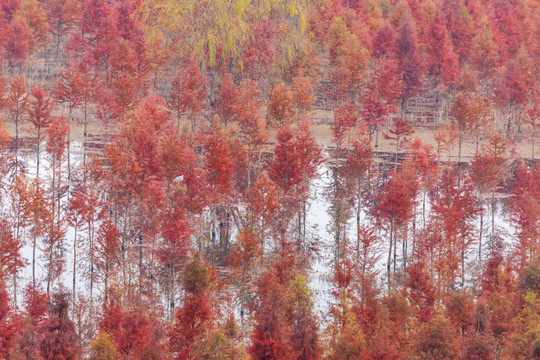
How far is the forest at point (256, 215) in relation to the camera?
3259 centimetres

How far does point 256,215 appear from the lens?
154 ft

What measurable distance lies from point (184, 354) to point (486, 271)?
66.6 feet

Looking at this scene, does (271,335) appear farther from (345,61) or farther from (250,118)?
(345,61)

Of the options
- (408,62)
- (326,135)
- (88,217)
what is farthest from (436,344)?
(408,62)

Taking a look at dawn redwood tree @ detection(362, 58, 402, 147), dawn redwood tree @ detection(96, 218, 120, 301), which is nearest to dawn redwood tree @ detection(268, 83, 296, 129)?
dawn redwood tree @ detection(362, 58, 402, 147)

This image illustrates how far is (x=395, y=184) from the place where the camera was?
47031 millimetres

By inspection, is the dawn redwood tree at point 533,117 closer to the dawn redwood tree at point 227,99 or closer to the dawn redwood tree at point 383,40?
the dawn redwood tree at point 383,40

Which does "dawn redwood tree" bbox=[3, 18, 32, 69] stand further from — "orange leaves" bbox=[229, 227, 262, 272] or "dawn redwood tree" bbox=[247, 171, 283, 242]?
"orange leaves" bbox=[229, 227, 262, 272]

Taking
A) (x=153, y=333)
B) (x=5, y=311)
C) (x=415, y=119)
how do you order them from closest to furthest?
(x=153, y=333), (x=5, y=311), (x=415, y=119)

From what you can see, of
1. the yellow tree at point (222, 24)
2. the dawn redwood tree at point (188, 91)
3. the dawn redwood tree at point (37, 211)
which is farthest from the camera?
the dawn redwood tree at point (188, 91)

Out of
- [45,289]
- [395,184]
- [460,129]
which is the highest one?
[460,129]

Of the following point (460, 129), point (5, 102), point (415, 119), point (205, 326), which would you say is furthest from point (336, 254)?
point (415, 119)

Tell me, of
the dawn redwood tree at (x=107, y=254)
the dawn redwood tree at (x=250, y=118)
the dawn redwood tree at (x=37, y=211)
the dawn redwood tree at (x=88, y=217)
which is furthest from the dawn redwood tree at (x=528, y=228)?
the dawn redwood tree at (x=37, y=211)

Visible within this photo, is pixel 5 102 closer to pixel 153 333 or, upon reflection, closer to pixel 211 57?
pixel 211 57
